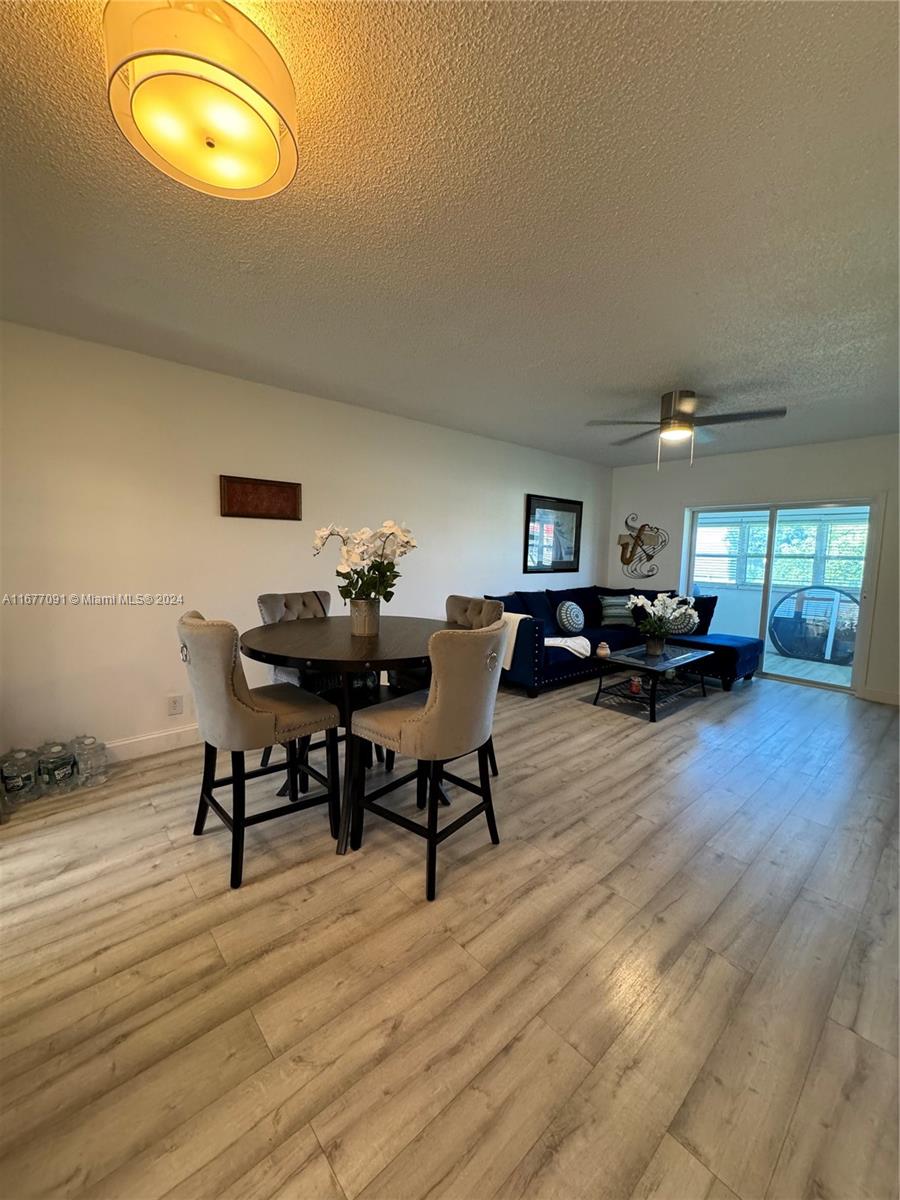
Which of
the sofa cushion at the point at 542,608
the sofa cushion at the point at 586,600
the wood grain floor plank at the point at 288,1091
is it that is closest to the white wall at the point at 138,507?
the sofa cushion at the point at 542,608

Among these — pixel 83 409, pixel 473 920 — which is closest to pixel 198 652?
pixel 473 920

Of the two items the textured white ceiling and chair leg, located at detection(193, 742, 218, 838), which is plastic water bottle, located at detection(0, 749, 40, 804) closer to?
chair leg, located at detection(193, 742, 218, 838)

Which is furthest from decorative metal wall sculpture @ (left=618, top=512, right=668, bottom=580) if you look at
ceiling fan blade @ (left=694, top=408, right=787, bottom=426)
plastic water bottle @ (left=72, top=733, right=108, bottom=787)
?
plastic water bottle @ (left=72, top=733, right=108, bottom=787)

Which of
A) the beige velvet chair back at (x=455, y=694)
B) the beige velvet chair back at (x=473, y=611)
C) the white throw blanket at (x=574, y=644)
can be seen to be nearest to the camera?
the beige velvet chair back at (x=455, y=694)

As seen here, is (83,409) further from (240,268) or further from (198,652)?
(198,652)

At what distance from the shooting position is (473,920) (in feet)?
5.46

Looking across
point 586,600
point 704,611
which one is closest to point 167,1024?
point 586,600

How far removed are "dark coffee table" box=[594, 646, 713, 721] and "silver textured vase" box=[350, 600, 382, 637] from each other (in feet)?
8.10

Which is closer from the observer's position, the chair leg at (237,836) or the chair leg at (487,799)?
the chair leg at (237,836)

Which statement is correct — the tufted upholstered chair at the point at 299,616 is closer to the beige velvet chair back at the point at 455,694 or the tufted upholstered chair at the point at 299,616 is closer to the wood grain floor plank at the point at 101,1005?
the beige velvet chair back at the point at 455,694

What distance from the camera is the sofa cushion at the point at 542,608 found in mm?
4938

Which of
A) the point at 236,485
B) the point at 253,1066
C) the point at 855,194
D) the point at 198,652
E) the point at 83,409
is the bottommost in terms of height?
the point at 253,1066

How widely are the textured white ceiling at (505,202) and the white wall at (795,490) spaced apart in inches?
79.8

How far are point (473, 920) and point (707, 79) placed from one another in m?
2.58
